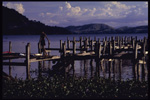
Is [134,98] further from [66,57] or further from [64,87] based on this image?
[66,57]

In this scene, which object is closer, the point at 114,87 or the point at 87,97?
the point at 87,97

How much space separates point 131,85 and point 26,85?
5.64m

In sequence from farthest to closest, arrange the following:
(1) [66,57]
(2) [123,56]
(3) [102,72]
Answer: (3) [102,72], (1) [66,57], (2) [123,56]

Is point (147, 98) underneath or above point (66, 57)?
underneath

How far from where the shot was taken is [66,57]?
2178 centimetres

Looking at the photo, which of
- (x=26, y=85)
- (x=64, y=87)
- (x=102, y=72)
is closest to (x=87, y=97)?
(x=64, y=87)

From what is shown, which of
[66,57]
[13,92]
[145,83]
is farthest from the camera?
[66,57]

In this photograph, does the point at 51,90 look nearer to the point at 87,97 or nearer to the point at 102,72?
the point at 87,97

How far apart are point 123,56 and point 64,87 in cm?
665

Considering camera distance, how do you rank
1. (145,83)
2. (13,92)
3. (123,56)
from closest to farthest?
1. (13,92)
2. (145,83)
3. (123,56)

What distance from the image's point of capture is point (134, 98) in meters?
13.8

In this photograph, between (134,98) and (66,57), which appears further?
(66,57)

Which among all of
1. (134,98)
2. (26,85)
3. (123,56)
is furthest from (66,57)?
(134,98)

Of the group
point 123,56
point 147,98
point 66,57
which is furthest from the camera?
point 66,57
